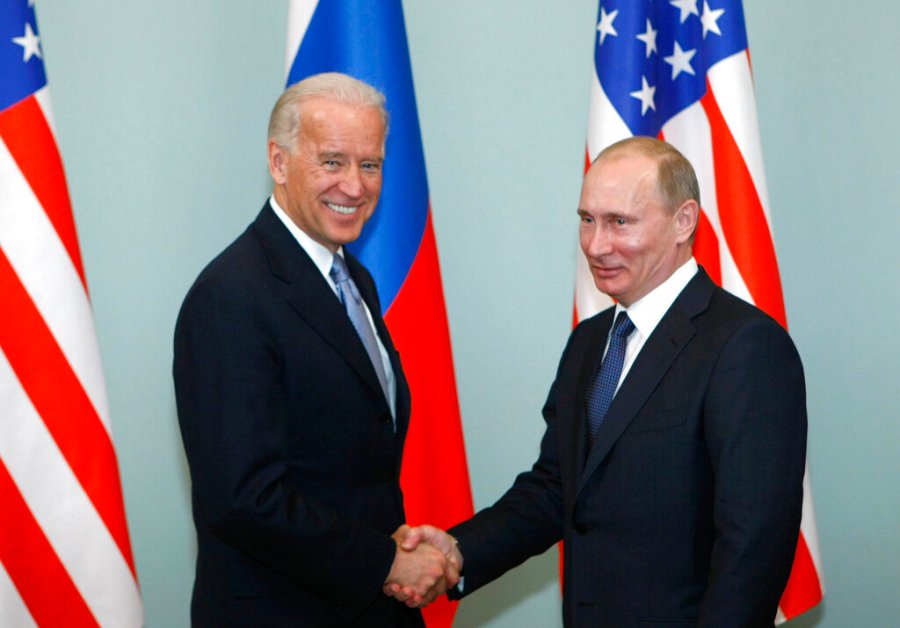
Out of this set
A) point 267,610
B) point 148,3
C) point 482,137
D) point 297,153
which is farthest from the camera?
point 482,137

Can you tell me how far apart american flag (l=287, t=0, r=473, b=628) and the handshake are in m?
0.60

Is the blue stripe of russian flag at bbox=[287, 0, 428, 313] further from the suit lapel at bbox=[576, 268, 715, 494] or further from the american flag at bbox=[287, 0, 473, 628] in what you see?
the suit lapel at bbox=[576, 268, 715, 494]

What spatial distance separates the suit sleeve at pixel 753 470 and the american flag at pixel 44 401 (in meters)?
1.56

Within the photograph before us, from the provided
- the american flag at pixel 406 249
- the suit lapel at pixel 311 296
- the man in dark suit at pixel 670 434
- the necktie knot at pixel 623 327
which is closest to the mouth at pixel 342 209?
the suit lapel at pixel 311 296

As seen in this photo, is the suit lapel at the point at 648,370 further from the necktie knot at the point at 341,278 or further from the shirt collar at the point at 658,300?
the necktie knot at the point at 341,278

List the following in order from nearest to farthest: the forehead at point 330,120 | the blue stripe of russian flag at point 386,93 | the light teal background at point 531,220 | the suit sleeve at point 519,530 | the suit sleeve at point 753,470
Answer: the suit sleeve at point 753,470
the forehead at point 330,120
the suit sleeve at point 519,530
the blue stripe of russian flag at point 386,93
the light teal background at point 531,220

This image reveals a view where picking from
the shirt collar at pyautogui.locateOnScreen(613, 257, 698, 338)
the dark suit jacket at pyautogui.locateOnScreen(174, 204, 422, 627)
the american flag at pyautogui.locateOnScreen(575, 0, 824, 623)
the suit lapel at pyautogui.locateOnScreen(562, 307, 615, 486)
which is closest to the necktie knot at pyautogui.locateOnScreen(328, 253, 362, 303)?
the dark suit jacket at pyautogui.locateOnScreen(174, 204, 422, 627)

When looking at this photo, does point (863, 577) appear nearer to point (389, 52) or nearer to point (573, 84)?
point (573, 84)

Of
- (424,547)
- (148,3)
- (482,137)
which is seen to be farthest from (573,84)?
(424,547)

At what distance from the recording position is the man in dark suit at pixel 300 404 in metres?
2.05

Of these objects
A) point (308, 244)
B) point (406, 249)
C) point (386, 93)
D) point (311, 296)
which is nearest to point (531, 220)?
point (406, 249)

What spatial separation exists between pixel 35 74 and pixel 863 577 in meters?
3.06

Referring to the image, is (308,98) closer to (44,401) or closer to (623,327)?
(623,327)

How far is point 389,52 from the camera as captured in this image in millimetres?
3076
